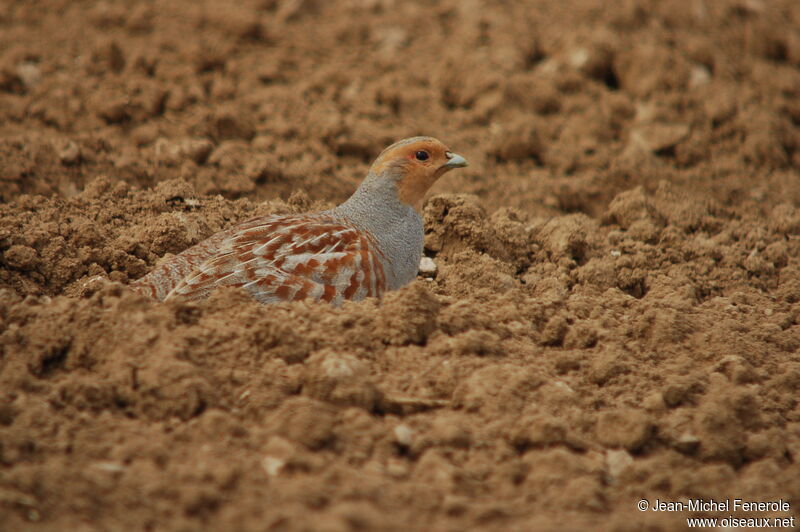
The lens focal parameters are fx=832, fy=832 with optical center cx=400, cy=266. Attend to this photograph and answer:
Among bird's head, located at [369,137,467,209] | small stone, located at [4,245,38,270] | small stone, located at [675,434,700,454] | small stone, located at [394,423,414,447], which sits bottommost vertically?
small stone, located at [675,434,700,454]

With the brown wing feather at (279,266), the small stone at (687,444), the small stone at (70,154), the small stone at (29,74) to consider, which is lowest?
the small stone at (687,444)

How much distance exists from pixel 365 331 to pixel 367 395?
58 centimetres

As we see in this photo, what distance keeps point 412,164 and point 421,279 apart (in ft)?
2.57

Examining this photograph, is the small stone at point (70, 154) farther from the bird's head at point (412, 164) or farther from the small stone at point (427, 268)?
the small stone at point (427, 268)

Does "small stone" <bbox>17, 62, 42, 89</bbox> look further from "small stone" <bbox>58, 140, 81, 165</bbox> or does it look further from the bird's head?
the bird's head

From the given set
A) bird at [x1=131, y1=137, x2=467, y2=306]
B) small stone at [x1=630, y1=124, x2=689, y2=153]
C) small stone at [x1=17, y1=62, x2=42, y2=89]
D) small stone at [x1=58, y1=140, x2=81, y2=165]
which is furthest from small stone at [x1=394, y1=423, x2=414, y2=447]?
small stone at [x1=17, y1=62, x2=42, y2=89]

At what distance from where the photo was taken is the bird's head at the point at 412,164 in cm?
548

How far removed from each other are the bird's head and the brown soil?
404mm

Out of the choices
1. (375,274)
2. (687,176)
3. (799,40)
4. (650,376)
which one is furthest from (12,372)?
(799,40)

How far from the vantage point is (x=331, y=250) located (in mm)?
4898

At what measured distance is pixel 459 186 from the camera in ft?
23.7

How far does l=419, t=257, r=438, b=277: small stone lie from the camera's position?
225 inches

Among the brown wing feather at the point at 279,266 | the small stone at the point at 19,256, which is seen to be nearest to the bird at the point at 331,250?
the brown wing feather at the point at 279,266

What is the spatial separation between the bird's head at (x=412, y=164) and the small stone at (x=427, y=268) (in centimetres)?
46
